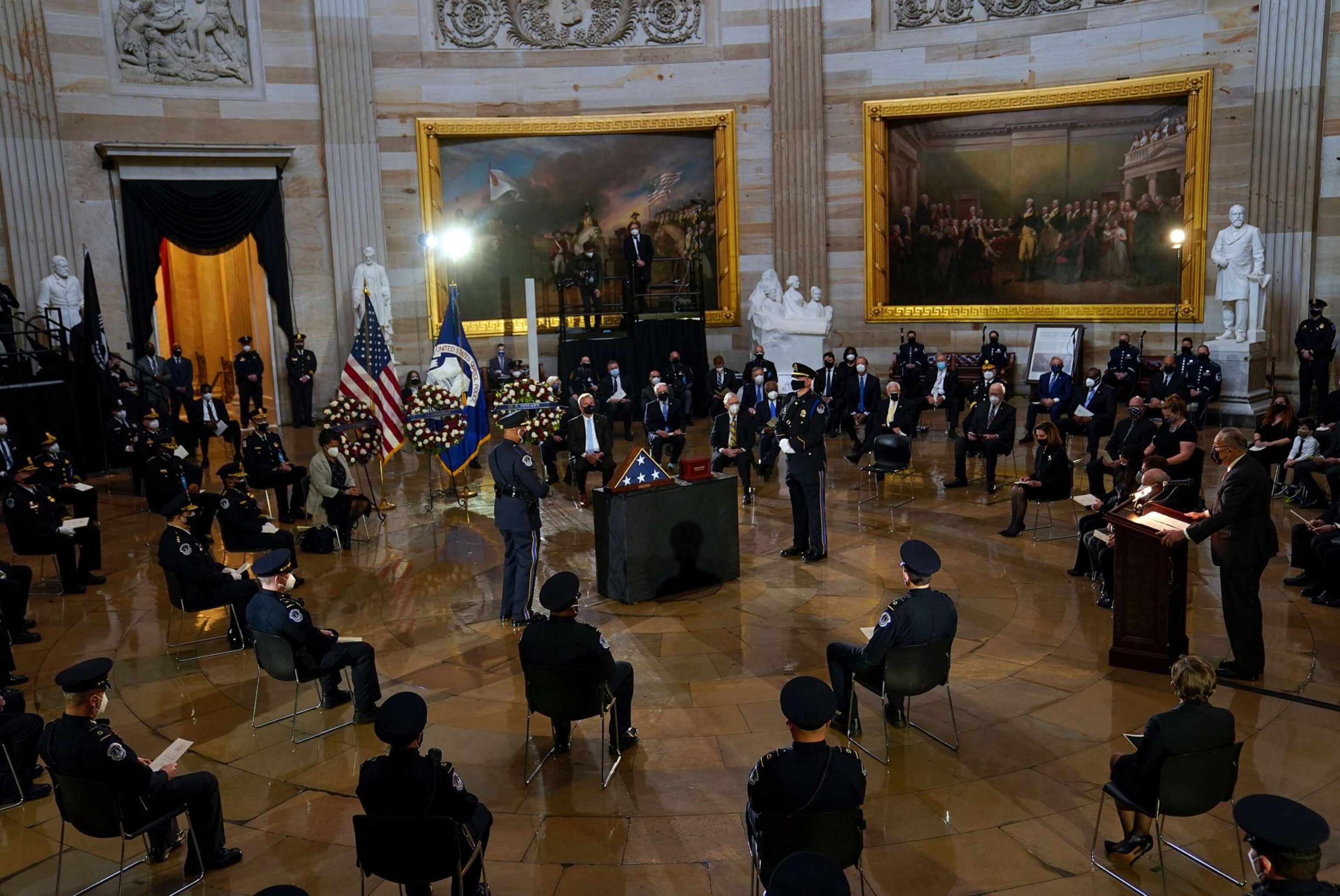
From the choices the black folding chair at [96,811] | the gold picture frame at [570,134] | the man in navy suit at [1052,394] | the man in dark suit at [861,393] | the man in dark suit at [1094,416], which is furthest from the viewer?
the gold picture frame at [570,134]

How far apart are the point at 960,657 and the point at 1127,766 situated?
3059 millimetres

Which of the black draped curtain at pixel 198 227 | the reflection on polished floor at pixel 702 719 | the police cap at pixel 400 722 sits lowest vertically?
the reflection on polished floor at pixel 702 719

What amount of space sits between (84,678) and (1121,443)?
10787 millimetres

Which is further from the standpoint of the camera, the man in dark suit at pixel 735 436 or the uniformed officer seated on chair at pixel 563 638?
the man in dark suit at pixel 735 436

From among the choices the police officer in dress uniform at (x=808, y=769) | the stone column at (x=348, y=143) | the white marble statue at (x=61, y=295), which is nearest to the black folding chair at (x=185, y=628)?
the police officer in dress uniform at (x=808, y=769)

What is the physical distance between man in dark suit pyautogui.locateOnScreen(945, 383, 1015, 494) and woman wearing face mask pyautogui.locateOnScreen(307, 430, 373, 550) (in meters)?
7.55

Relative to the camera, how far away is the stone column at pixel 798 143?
2250cm

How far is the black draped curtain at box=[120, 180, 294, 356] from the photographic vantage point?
2017cm

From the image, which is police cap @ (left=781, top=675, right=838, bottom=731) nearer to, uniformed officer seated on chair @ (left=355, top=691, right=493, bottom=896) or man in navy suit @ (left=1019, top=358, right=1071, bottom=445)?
uniformed officer seated on chair @ (left=355, top=691, right=493, bottom=896)

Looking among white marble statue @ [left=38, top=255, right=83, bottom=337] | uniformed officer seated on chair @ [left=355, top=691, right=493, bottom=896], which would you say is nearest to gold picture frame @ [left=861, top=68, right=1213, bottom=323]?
white marble statue @ [left=38, top=255, right=83, bottom=337]

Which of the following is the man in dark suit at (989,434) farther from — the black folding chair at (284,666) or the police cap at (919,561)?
the black folding chair at (284,666)

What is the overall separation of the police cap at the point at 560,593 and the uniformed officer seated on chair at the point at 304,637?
1.93 metres

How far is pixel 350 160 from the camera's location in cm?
2172

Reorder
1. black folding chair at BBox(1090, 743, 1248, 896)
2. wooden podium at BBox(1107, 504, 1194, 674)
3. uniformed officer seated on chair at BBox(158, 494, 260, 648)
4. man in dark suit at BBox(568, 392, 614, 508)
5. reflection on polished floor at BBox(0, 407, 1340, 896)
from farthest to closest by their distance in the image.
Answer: man in dark suit at BBox(568, 392, 614, 508), uniformed officer seated on chair at BBox(158, 494, 260, 648), wooden podium at BBox(1107, 504, 1194, 674), reflection on polished floor at BBox(0, 407, 1340, 896), black folding chair at BBox(1090, 743, 1248, 896)
